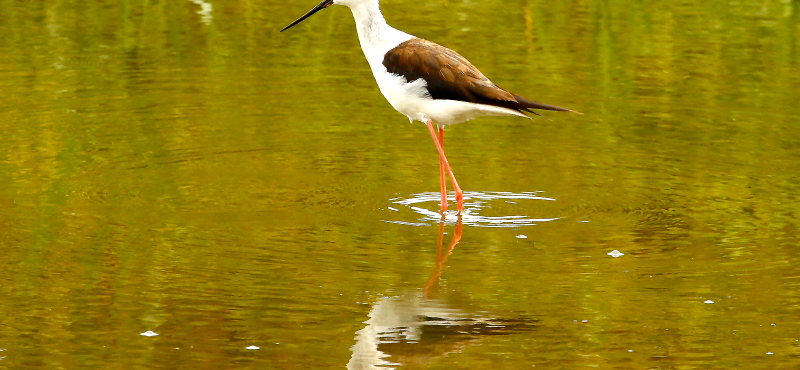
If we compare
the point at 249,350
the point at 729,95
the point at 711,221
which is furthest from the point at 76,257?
the point at 729,95

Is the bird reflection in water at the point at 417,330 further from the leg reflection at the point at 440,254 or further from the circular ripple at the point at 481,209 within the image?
the circular ripple at the point at 481,209

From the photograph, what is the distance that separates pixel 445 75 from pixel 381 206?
967 mm

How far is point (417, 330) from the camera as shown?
614cm

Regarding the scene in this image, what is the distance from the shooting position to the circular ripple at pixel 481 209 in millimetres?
8078

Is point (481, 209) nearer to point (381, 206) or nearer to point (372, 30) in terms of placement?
point (381, 206)

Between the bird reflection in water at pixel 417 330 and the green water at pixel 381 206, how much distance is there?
19mm

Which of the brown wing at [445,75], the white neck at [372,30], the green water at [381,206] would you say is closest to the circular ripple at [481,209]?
the green water at [381,206]

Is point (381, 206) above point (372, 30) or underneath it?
underneath

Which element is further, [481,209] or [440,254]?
[481,209]

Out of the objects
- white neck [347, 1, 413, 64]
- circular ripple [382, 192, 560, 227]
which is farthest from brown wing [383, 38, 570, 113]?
circular ripple [382, 192, 560, 227]

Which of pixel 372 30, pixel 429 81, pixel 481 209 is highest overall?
pixel 372 30

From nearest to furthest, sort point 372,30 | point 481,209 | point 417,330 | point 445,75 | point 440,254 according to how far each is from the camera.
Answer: point 417,330, point 440,254, point 445,75, point 481,209, point 372,30

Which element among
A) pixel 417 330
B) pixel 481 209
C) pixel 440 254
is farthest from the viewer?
pixel 481 209

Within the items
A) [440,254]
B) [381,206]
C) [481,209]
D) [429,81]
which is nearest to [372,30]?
[429,81]
